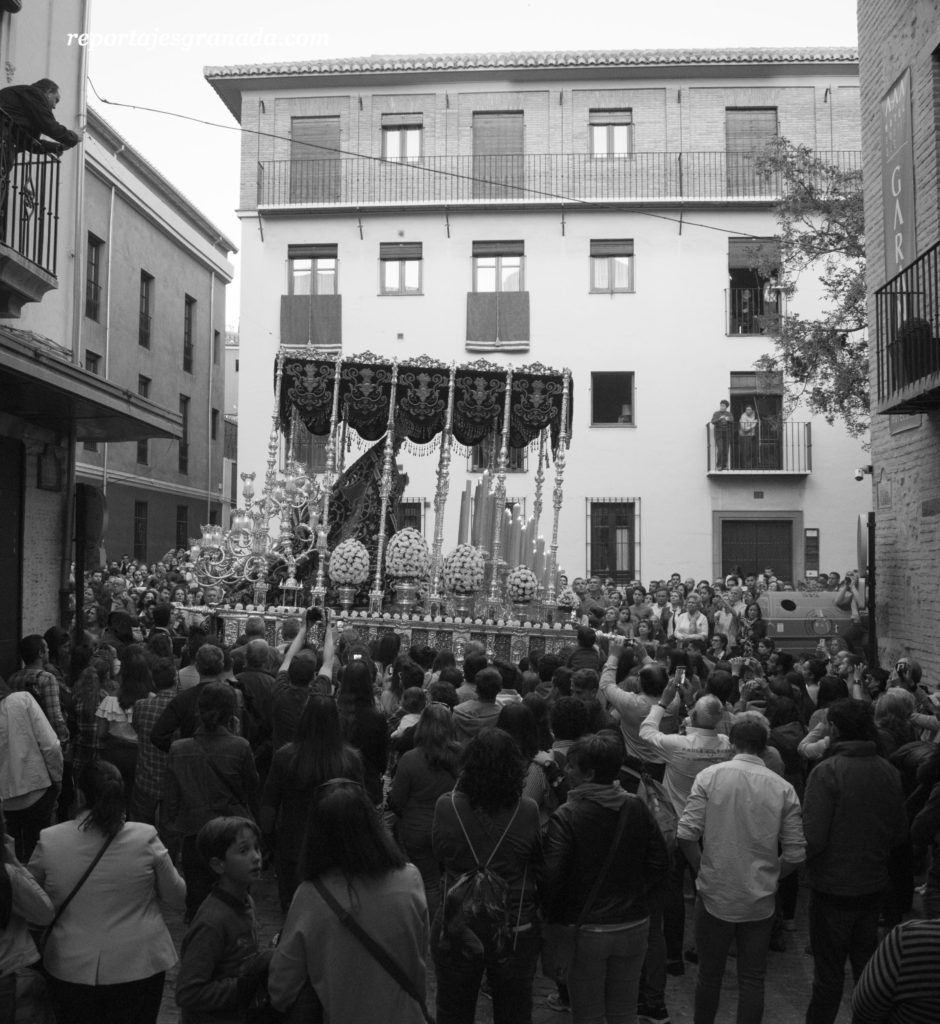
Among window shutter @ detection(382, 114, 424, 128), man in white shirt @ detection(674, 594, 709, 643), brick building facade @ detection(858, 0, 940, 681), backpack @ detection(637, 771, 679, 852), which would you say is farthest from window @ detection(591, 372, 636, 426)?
backpack @ detection(637, 771, 679, 852)

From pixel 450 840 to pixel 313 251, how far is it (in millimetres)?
21963

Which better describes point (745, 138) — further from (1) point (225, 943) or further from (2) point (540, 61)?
(1) point (225, 943)

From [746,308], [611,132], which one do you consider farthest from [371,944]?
[611,132]

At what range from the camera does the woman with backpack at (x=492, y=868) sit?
3820 mm

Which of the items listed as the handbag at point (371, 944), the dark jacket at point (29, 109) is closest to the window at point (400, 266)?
the dark jacket at point (29, 109)

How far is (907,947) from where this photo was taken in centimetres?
250

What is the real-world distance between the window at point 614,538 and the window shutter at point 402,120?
29.5 feet

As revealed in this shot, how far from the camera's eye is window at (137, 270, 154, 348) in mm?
26250

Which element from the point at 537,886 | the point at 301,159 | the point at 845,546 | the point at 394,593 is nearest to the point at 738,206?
the point at 845,546

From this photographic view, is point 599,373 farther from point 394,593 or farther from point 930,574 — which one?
point 930,574

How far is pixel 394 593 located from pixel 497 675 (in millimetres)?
8297

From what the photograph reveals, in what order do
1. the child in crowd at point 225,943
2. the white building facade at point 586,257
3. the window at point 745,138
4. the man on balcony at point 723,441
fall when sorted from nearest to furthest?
the child in crowd at point 225,943 < the man on balcony at point 723,441 < the white building facade at point 586,257 < the window at point 745,138

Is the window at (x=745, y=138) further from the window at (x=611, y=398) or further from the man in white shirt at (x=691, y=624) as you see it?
the man in white shirt at (x=691, y=624)

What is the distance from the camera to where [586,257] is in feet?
78.6
